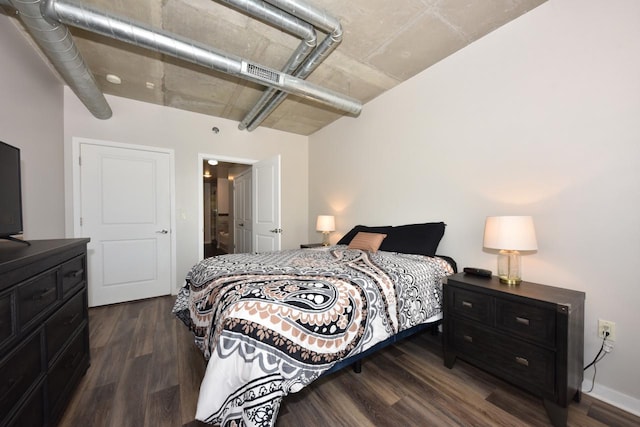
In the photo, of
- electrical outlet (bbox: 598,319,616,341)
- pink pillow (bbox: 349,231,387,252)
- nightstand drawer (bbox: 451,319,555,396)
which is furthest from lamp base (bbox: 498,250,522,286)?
pink pillow (bbox: 349,231,387,252)

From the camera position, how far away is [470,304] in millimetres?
1771

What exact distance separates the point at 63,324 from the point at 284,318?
4.10 ft

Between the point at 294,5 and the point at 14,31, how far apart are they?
7.45ft

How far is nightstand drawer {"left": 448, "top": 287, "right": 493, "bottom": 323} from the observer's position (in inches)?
66.3

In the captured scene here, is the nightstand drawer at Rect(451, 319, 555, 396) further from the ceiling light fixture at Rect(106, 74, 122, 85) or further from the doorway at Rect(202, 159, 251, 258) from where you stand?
the doorway at Rect(202, 159, 251, 258)

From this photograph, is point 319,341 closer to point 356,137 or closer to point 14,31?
point 356,137

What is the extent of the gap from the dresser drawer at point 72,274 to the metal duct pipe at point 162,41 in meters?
1.51

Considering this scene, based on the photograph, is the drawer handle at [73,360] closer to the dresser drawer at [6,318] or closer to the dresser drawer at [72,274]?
the dresser drawer at [72,274]

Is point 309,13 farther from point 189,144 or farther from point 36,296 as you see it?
point 189,144

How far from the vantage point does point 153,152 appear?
11.1 feet

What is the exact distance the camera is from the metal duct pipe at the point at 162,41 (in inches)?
60.9

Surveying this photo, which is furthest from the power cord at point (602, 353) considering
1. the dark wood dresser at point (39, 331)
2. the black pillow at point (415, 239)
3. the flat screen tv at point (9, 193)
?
the flat screen tv at point (9, 193)

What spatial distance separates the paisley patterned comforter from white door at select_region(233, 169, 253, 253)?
7.95 ft

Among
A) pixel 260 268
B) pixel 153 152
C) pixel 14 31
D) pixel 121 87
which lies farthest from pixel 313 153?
pixel 14 31
